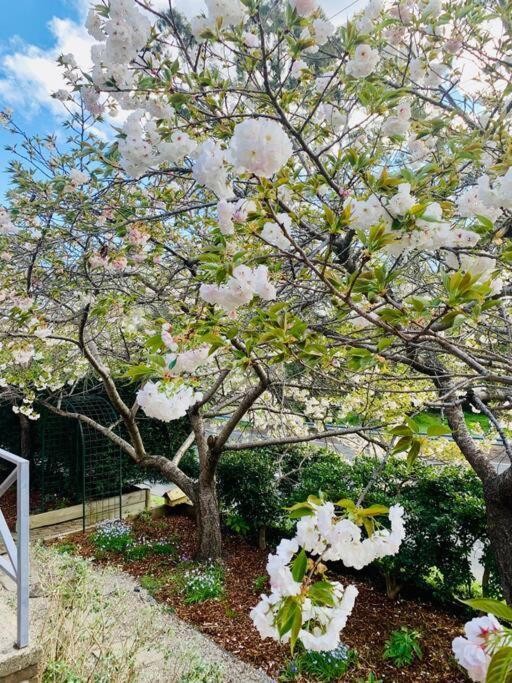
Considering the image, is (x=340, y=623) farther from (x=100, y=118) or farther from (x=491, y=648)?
(x=100, y=118)

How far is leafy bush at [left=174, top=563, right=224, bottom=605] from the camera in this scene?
3756 millimetres

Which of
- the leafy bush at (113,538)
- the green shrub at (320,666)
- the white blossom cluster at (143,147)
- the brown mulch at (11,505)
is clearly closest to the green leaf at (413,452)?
the white blossom cluster at (143,147)

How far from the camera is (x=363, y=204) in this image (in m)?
1.30

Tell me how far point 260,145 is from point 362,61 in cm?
90

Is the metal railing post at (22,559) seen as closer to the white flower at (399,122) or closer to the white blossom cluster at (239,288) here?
the white blossom cluster at (239,288)

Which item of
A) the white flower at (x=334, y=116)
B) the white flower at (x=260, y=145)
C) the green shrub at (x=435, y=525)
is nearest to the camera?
the white flower at (x=260, y=145)

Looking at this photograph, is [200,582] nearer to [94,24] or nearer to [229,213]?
[229,213]

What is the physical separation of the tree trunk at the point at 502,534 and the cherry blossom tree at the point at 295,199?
0.01m

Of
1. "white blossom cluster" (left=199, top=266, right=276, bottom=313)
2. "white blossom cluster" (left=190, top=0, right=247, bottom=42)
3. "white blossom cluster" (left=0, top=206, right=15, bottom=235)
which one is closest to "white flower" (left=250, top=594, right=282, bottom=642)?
"white blossom cluster" (left=199, top=266, right=276, bottom=313)

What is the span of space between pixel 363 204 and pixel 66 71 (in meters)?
2.18

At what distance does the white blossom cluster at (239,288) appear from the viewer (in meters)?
1.38

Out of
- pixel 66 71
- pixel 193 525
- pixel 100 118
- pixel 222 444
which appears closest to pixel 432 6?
pixel 100 118

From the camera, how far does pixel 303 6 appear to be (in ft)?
4.91

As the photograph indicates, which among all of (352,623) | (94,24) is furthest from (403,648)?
(94,24)
